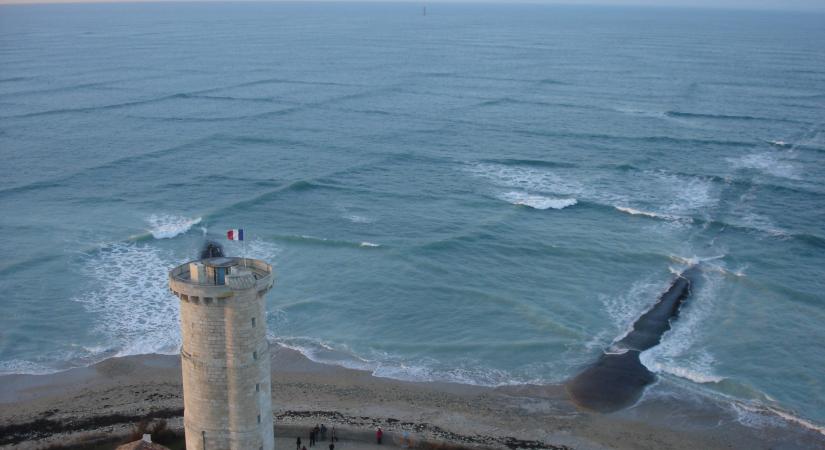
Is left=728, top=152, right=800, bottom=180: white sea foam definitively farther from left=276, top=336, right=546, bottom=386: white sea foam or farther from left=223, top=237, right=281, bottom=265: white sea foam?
left=223, top=237, right=281, bottom=265: white sea foam

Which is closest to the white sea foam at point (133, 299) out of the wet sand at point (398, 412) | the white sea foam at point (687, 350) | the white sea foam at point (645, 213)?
the wet sand at point (398, 412)

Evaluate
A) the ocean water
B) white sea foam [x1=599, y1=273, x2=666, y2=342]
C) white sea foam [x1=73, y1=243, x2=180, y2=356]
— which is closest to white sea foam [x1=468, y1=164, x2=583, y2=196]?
the ocean water

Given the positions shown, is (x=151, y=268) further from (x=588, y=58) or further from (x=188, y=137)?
(x=588, y=58)

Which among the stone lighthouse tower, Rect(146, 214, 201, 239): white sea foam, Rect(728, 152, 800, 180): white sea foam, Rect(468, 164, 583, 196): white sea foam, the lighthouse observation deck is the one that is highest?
the lighthouse observation deck

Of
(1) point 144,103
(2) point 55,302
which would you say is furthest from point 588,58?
(2) point 55,302

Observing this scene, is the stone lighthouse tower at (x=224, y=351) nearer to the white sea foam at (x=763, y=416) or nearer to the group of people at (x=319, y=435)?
the group of people at (x=319, y=435)
